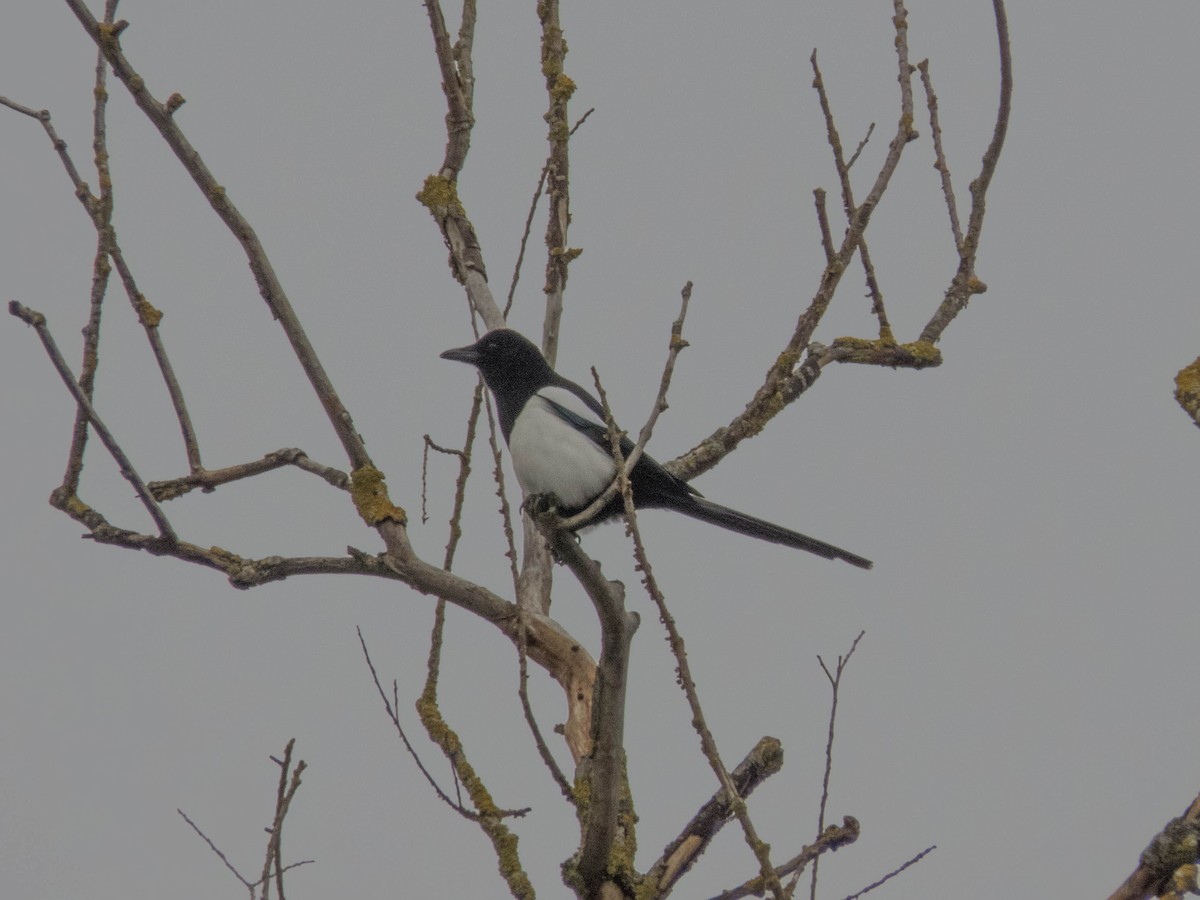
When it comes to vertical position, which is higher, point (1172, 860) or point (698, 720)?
point (698, 720)

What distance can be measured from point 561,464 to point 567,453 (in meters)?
0.03

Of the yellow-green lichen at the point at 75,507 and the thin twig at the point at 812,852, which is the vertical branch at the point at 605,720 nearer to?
the thin twig at the point at 812,852

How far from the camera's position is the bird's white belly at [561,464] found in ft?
11.0

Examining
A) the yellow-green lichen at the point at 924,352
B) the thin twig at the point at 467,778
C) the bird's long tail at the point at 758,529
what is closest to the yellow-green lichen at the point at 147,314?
the thin twig at the point at 467,778

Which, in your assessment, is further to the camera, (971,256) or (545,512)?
(971,256)

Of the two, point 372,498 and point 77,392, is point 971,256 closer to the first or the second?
point 372,498

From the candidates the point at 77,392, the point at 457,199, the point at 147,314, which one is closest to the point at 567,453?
the point at 457,199

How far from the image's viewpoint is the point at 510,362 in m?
3.80

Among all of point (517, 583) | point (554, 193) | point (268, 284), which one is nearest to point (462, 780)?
point (517, 583)

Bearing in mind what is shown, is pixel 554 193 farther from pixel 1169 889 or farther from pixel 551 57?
pixel 1169 889

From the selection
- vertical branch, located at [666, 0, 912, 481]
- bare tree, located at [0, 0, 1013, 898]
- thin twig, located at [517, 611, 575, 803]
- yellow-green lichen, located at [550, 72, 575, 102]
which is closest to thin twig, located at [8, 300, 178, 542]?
bare tree, located at [0, 0, 1013, 898]

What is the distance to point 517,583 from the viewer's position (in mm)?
2836

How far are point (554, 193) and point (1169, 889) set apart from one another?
9.12 feet

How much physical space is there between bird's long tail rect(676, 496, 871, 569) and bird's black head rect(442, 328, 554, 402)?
0.60 metres
